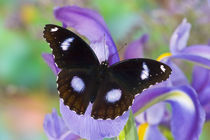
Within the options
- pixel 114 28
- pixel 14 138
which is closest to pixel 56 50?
pixel 14 138

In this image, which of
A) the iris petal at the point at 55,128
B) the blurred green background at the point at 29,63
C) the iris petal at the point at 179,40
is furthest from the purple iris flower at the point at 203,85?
the blurred green background at the point at 29,63

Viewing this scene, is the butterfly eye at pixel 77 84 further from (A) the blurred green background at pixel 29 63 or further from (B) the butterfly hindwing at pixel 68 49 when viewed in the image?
(A) the blurred green background at pixel 29 63

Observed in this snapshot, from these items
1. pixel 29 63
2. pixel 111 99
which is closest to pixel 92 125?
pixel 111 99

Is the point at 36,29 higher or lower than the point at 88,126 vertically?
lower

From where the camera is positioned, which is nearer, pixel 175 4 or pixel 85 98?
pixel 85 98

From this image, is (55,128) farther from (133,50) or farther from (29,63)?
(29,63)

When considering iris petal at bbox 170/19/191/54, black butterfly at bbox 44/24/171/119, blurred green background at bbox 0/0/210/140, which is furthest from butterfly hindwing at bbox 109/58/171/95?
blurred green background at bbox 0/0/210/140

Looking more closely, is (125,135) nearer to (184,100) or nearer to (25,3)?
(184,100)

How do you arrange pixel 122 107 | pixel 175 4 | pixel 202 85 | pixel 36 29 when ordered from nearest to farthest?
pixel 122 107, pixel 202 85, pixel 175 4, pixel 36 29
